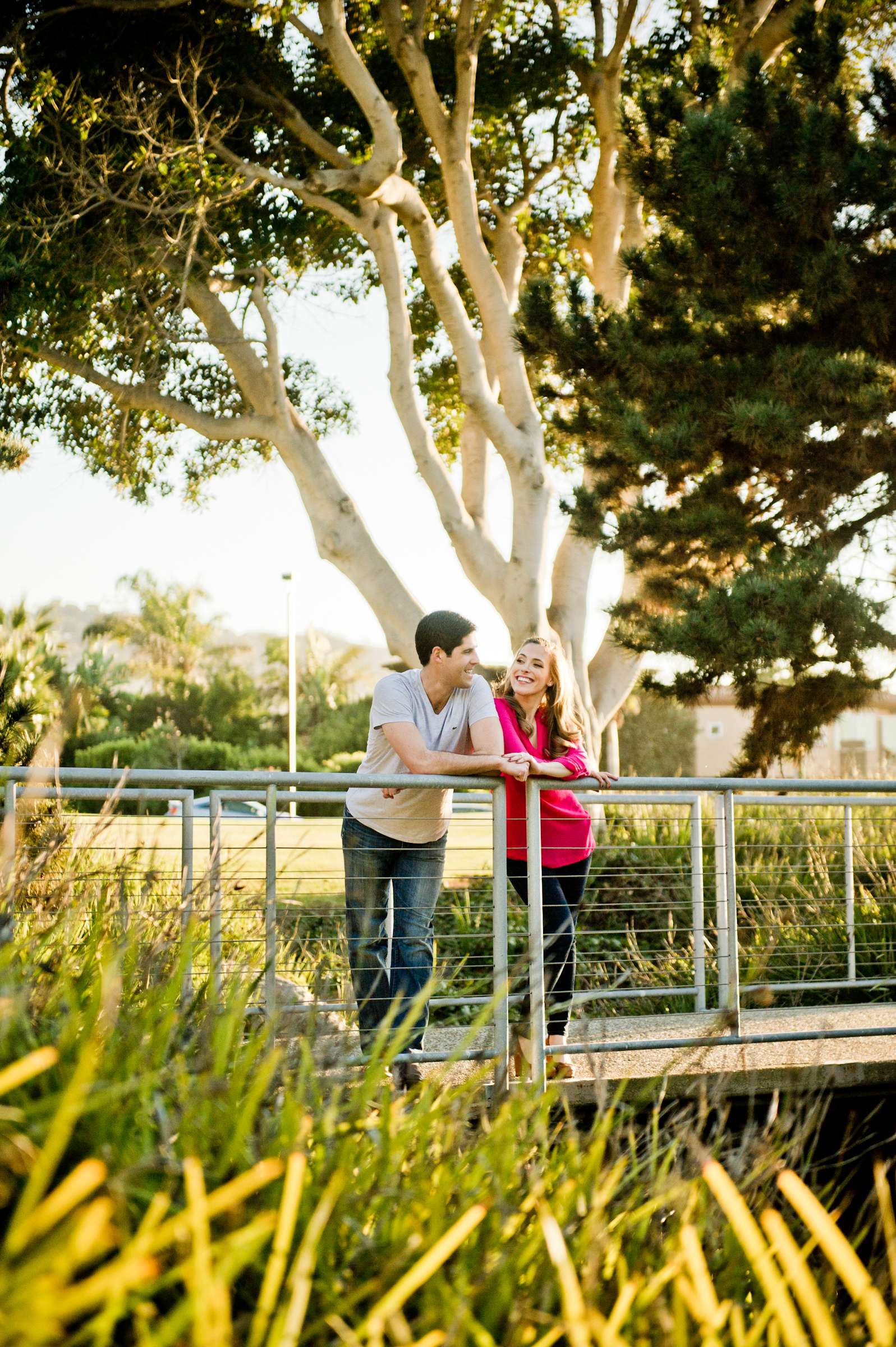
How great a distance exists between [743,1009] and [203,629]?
64503 millimetres

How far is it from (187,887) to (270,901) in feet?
2.97

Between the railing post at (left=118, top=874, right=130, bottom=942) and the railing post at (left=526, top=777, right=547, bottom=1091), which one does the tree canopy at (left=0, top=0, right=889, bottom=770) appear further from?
the railing post at (left=118, top=874, right=130, bottom=942)

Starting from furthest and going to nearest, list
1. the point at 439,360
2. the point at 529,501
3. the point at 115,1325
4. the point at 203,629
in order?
1. the point at 203,629
2. the point at 439,360
3. the point at 529,501
4. the point at 115,1325

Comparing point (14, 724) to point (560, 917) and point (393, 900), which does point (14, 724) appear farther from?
point (560, 917)

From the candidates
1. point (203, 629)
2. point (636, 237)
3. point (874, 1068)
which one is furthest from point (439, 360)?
point (203, 629)

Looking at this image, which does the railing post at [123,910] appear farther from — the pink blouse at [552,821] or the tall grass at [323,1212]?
the pink blouse at [552,821]

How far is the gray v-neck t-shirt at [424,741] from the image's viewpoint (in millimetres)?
4637

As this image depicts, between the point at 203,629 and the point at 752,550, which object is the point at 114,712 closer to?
the point at 203,629

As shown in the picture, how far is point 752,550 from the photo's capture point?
9930 mm

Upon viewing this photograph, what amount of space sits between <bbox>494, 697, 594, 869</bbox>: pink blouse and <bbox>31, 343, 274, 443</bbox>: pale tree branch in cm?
838

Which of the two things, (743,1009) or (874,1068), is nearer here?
(874,1068)

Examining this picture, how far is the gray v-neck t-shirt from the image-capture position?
15.2 feet

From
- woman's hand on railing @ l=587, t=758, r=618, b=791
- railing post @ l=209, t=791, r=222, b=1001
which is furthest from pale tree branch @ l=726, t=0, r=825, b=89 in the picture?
railing post @ l=209, t=791, r=222, b=1001

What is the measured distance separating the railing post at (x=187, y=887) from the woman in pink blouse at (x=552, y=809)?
1.22 m
